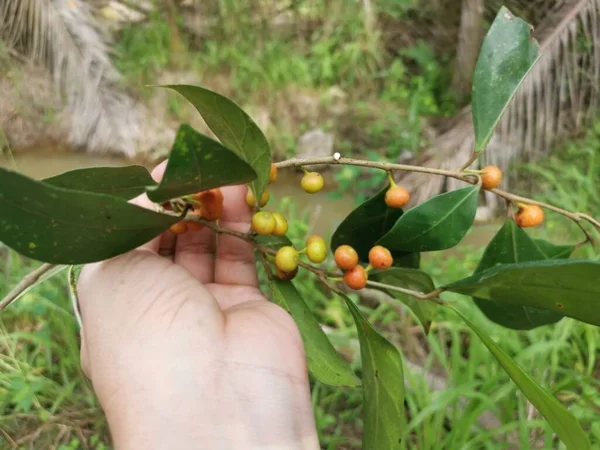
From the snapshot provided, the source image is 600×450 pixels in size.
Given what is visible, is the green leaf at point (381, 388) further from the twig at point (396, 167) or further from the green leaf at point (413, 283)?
the twig at point (396, 167)

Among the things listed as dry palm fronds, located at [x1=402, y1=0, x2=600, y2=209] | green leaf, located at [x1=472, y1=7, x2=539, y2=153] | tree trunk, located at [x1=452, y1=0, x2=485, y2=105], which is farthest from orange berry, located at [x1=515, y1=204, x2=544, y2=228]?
tree trunk, located at [x1=452, y1=0, x2=485, y2=105]

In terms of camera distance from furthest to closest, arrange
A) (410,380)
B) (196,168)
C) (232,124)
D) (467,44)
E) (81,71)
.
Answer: (81,71) → (467,44) → (410,380) → (232,124) → (196,168)

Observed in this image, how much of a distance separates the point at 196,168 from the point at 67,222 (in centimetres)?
14

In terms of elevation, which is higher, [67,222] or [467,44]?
[467,44]

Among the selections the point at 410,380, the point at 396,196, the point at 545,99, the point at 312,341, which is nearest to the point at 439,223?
the point at 396,196

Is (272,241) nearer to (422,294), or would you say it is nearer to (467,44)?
(422,294)

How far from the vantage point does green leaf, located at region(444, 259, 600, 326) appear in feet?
1.71

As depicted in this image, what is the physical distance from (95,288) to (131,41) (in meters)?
2.98

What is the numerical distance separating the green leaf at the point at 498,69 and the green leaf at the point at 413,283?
0.65ft

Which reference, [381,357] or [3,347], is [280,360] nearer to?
[381,357]

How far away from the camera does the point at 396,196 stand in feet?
2.39

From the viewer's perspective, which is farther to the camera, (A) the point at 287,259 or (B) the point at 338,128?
(B) the point at 338,128

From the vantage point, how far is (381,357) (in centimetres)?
72

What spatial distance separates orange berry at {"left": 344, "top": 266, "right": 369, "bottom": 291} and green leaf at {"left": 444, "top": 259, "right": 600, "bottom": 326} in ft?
0.49
